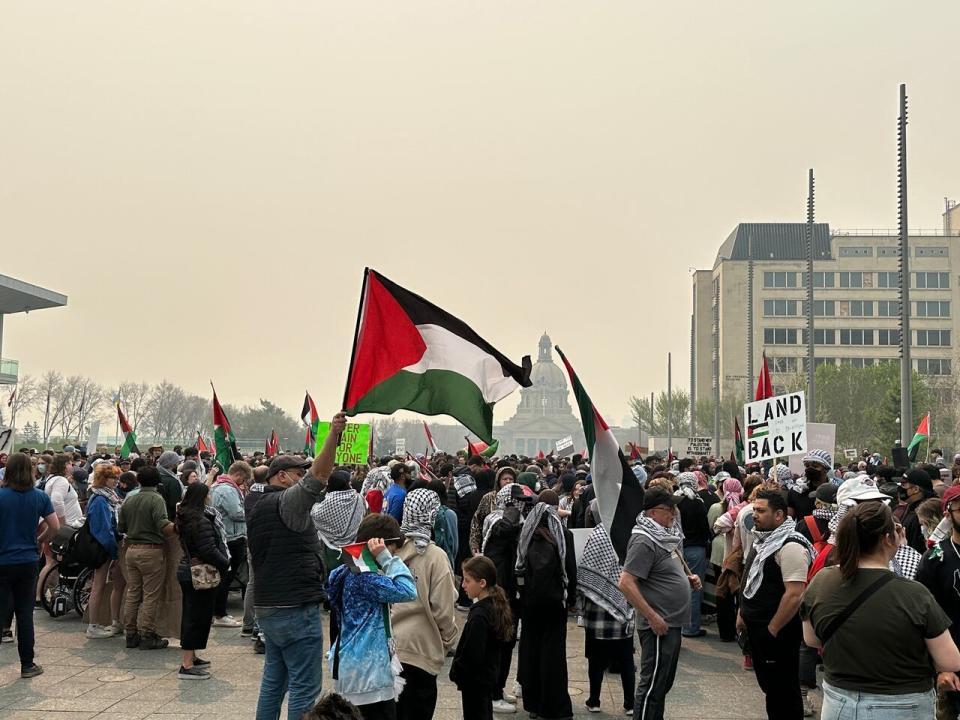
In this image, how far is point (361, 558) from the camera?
598 cm

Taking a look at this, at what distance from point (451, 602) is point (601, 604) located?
92.6 inches

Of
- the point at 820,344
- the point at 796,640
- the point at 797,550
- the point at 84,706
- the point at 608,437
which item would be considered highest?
the point at 820,344

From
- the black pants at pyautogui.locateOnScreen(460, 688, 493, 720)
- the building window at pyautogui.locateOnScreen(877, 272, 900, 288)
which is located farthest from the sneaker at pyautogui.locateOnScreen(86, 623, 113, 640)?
the building window at pyautogui.locateOnScreen(877, 272, 900, 288)

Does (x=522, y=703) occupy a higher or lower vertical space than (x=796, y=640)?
lower

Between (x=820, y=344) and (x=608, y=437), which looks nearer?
(x=608, y=437)

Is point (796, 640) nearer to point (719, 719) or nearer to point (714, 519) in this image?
point (719, 719)

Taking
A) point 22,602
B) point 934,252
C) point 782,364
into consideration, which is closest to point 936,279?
point 934,252

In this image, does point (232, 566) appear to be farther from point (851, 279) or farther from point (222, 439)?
point (851, 279)

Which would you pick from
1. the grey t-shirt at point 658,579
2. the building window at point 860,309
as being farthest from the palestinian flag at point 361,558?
the building window at point 860,309

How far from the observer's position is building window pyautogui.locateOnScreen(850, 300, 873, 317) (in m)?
103

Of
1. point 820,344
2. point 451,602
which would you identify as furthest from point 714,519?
point 820,344

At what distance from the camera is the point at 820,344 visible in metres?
104

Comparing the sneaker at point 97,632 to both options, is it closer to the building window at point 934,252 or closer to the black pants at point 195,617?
the black pants at point 195,617

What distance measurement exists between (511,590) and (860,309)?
335 feet
